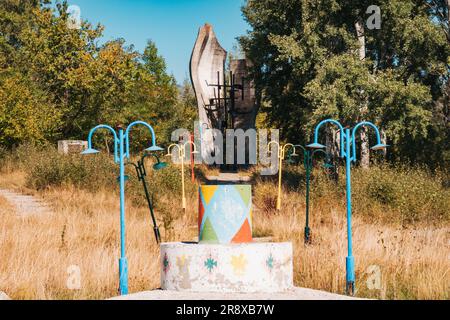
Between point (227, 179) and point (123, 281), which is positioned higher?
point (227, 179)

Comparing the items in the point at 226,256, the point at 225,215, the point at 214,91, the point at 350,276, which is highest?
the point at 214,91

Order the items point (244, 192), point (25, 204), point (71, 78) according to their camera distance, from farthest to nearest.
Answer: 1. point (71, 78)
2. point (25, 204)
3. point (244, 192)

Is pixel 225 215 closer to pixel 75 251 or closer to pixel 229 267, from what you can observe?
pixel 229 267

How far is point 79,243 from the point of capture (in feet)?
33.4

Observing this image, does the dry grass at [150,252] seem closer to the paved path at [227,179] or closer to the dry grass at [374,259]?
the dry grass at [374,259]

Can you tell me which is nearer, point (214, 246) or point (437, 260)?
point (214, 246)

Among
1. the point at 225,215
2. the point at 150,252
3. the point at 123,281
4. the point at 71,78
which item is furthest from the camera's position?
the point at 71,78

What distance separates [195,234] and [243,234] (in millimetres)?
5151

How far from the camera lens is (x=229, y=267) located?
6.57 metres

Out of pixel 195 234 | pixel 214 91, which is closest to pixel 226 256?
pixel 195 234

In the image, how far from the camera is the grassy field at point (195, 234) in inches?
311
